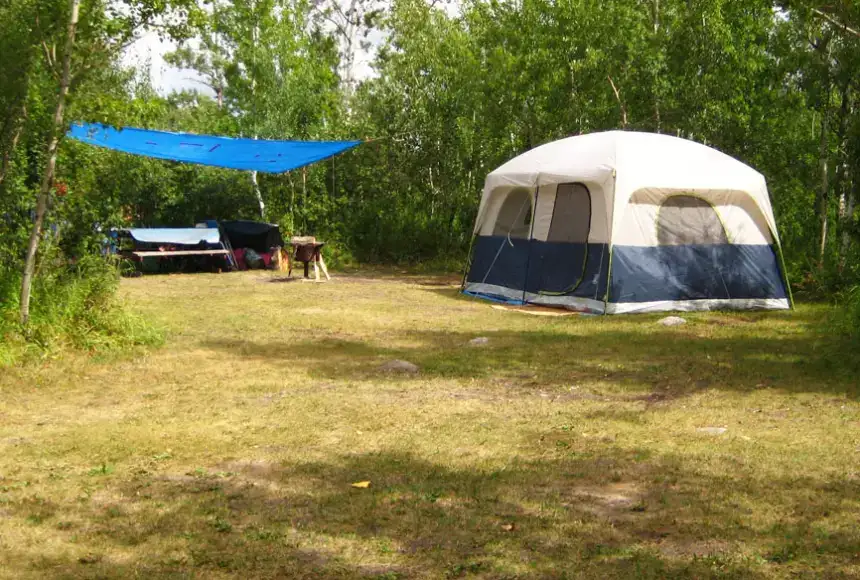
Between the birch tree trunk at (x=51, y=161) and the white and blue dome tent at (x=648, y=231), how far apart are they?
5.69m

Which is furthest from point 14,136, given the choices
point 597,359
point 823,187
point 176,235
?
point 823,187

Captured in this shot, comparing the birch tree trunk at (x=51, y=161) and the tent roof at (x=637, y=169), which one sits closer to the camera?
the birch tree trunk at (x=51, y=161)

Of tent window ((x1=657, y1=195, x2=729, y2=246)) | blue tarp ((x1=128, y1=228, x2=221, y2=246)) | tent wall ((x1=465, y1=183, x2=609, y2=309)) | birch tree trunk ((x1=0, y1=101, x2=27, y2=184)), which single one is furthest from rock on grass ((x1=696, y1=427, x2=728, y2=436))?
blue tarp ((x1=128, y1=228, x2=221, y2=246))

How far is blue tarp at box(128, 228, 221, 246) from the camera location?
1521 cm

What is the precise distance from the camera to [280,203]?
720 inches

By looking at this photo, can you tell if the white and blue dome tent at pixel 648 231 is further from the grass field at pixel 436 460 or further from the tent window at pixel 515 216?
the grass field at pixel 436 460

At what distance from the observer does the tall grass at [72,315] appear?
23.0ft

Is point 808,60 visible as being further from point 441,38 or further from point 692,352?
point 441,38

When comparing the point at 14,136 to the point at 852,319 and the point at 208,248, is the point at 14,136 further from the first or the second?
the point at 208,248

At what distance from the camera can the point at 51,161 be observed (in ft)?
22.7

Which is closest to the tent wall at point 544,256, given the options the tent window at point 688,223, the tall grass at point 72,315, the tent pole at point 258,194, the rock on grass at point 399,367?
the tent window at point 688,223

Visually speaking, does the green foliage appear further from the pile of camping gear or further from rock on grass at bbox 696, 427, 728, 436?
the pile of camping gear

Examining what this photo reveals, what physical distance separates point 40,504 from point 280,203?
48.0 feet

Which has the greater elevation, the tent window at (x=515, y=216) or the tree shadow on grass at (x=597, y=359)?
the tent window at (x=515, y=216)
